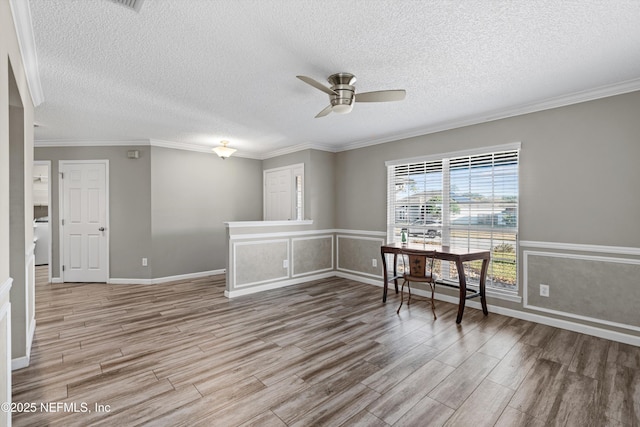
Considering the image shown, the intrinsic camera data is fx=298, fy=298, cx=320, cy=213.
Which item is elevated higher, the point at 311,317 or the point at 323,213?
the point at 323,213

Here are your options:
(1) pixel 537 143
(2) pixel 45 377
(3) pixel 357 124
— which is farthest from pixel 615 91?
(2) pixel 45 377

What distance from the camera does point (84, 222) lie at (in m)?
5.33

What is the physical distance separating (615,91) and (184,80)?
425cm

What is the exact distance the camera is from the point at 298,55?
2414 millimetres

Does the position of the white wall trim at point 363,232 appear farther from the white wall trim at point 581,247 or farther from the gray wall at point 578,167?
the white wall trim at point 581,247

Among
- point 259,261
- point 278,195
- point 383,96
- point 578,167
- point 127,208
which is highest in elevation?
point 383,96

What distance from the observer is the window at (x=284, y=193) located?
5.92 metres

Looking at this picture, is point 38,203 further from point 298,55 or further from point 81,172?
point 298,55

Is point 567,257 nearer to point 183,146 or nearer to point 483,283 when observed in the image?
point 483,283

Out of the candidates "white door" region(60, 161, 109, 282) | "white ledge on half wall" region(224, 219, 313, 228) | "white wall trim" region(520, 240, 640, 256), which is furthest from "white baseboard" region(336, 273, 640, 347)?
"white door" region(60, 161, 109, 282)

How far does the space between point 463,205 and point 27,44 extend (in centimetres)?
473

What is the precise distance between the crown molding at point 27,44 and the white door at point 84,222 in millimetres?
2511

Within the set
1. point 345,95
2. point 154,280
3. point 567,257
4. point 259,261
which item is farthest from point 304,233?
point 567,257

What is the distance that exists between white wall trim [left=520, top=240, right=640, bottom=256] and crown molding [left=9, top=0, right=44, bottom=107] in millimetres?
4910
